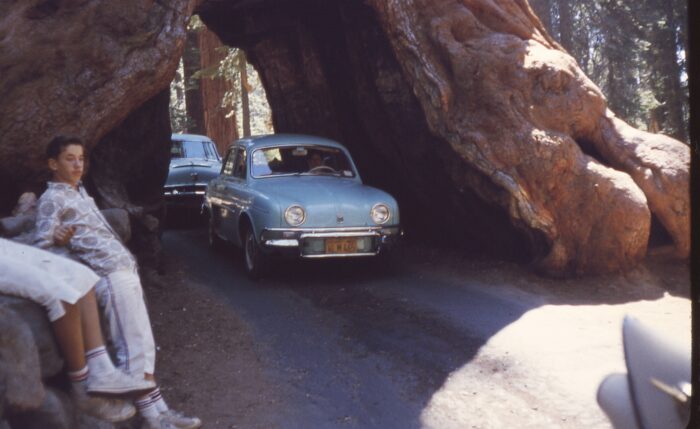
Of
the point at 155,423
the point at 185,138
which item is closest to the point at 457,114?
the point at 155,423

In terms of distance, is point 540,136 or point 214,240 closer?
point 540,136

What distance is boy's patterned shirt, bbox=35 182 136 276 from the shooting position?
4.61 meters

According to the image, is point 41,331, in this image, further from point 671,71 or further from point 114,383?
point 671,71

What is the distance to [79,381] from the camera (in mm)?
4180

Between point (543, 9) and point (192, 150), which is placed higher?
point (543, 9)

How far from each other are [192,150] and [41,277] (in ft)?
38.1

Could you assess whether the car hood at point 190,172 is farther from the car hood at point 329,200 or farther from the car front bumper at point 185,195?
the car hood at point 329,200

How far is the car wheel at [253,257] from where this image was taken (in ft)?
29.2

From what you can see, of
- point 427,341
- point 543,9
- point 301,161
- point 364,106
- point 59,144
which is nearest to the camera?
point 59,144

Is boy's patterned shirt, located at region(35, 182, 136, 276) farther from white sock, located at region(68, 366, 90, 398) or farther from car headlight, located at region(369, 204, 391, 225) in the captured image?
car headlight, located at region(369, 204, 391, 225)

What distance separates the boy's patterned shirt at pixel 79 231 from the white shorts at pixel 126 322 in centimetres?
11

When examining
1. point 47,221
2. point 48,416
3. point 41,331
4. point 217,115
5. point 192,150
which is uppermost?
point 217,115

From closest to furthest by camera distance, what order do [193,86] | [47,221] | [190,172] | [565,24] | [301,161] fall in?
[47,221]
[301,161]
[190,172]
[565,24]
[193,86]

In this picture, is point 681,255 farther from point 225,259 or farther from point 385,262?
point 225,259
